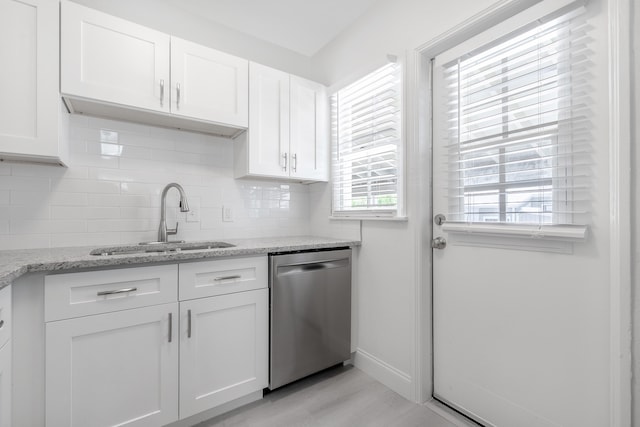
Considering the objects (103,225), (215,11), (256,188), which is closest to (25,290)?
(103,225)

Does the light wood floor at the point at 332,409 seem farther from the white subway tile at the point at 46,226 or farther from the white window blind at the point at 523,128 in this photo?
the white subway tile at the point at 46,226

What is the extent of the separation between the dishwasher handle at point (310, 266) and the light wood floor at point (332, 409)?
30.0 inches

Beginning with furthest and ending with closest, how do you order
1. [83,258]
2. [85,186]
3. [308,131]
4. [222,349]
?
[308,131] < [85,186] < [222,349] < [83,258]

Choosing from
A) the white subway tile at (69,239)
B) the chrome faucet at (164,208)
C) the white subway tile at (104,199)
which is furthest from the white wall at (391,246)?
the white subway tile at (69,239)

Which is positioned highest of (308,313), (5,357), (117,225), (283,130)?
(283,130)

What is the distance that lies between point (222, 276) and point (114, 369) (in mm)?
609

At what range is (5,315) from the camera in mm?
1074

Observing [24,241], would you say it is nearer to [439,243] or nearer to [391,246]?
[391,246]

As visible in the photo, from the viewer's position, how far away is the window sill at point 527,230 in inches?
47.3

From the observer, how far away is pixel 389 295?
77.2 inches

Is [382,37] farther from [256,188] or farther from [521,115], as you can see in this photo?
[256,188]

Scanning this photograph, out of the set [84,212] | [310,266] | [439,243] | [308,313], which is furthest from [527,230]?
[84,212]

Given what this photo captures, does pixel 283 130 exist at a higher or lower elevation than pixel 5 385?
higher

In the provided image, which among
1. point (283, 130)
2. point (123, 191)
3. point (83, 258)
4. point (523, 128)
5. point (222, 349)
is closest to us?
point (83, 258)
